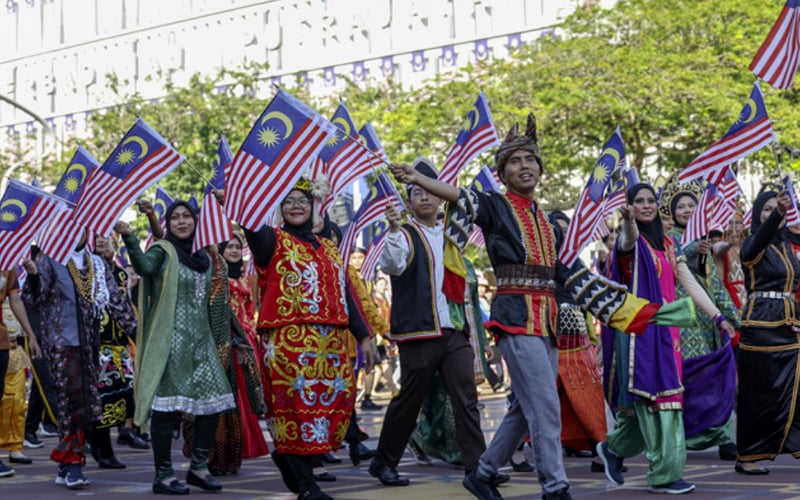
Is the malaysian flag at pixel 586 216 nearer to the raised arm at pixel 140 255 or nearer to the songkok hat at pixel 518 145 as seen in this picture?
the songkok hat at pixel 518 145

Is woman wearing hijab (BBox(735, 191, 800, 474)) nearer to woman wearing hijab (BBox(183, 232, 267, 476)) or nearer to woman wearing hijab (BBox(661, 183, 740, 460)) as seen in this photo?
woman wearing hijab (BBox(661, 183, 740, 460))

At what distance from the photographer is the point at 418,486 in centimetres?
889

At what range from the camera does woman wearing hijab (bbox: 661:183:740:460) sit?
10.2 meters

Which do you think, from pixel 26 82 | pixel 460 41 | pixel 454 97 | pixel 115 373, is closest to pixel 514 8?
pixel 460 41

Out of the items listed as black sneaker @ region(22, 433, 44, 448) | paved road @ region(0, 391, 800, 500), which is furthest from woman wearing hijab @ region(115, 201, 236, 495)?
black sneaker @ region(22, 433, 44, 448)

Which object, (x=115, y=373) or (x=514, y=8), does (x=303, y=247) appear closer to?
(x=115, y=373)

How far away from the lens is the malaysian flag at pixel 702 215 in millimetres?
12141

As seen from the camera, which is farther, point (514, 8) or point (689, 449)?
point (514, 8)

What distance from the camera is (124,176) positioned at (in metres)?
9.24

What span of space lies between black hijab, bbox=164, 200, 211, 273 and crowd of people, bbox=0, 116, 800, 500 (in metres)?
0.02

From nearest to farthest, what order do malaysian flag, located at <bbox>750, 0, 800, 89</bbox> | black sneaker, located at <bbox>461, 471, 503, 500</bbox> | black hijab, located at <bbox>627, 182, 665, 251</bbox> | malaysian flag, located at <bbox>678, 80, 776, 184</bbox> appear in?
black sneaker, located at <bbox>461, 471, 503, 500</bbox>
black hijab, located at <bbox>627, 182, 665, 251</bbox>
malaysian flag, located at <bbox>750, 0, 800, 89</bbox>
malaysian flag, located at <bbox>678, 80, 776, 184</bbox>

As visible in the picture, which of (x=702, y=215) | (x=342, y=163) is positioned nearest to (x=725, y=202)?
(x=702, y=215)

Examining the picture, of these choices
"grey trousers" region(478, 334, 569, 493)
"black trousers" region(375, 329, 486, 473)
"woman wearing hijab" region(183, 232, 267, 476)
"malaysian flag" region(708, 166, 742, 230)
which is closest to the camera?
"grey trousers" region(478, 334, 569, 493)

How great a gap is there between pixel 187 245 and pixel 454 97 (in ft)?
78.4
